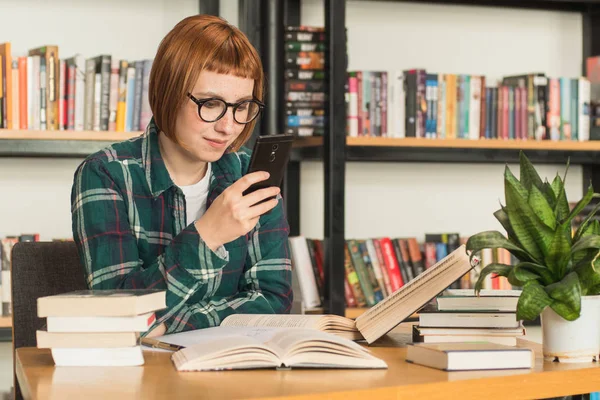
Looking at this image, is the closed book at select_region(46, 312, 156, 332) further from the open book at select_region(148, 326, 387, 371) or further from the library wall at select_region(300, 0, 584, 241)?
the library wall at select_region(300, 0, 584, 241)

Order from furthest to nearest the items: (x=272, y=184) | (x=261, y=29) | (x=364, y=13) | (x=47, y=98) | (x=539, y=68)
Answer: (x=539, y=68) < (x=364, y=13) < (x=261, y=29) < (x=47, y=98) < (x=272, y=184)

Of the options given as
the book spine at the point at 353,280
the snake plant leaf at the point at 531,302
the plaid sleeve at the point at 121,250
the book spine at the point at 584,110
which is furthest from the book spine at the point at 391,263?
the snake plant leaf at the point at 531,302

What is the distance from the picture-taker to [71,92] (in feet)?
8.82

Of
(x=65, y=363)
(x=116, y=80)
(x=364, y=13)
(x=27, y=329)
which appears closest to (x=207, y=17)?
(x=27, y=329)

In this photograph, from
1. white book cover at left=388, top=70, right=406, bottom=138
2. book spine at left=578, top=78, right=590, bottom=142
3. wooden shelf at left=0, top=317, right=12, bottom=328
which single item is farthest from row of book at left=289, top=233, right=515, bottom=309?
wooden shelf at left=0, top=317, right=12, bottom=328

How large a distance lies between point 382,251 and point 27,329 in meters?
1.48

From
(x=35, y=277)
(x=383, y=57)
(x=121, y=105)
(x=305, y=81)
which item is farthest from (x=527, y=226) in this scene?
(x=383, y=57)

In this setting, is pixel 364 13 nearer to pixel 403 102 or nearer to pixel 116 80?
pixel 403 102

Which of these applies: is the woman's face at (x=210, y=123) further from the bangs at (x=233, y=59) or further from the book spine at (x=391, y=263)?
the book spine at (x=391, y=263)

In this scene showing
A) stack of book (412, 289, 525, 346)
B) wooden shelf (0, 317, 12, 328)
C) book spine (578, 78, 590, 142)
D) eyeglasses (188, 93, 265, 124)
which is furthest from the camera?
book spine (578, 78, 590, 142)

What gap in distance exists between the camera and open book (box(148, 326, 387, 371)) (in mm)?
1165

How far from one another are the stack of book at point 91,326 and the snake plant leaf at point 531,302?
1.67ft

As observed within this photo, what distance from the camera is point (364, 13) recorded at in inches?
125

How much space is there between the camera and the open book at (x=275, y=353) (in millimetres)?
1165
